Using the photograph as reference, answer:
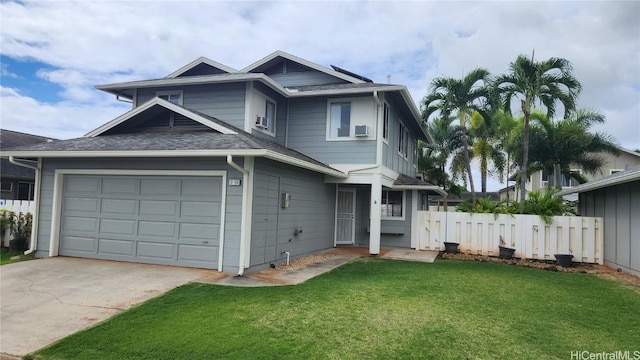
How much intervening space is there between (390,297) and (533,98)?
1024cm

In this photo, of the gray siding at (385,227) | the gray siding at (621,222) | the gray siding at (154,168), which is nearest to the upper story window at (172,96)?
the gray siding at (154,168)

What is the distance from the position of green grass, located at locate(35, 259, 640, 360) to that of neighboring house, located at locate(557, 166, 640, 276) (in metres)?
2.27

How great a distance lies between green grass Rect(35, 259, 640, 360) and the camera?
427 centimetres

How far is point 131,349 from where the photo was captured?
428 centimetres

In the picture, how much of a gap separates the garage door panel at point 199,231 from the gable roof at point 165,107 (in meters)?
2.35

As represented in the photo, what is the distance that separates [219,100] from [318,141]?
10.5 ft

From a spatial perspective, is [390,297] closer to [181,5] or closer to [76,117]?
[181,5]

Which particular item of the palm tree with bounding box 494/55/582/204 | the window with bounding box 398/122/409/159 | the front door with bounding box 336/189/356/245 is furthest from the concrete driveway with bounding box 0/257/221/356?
the palm tree with bounding box 494/55/582/204

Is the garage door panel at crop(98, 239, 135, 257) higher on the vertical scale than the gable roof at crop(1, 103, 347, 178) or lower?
lower

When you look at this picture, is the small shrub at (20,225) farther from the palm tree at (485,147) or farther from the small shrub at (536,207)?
the palm tree at (485,147)

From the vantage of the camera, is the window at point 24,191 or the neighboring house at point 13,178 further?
the window at point 24,191

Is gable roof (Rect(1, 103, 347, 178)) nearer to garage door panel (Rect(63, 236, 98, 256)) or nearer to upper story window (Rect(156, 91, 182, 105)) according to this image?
upper story window (Rect(156, 91, 182, 105))

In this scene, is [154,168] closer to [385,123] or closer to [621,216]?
[385,123]

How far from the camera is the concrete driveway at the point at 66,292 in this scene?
4.95 m
